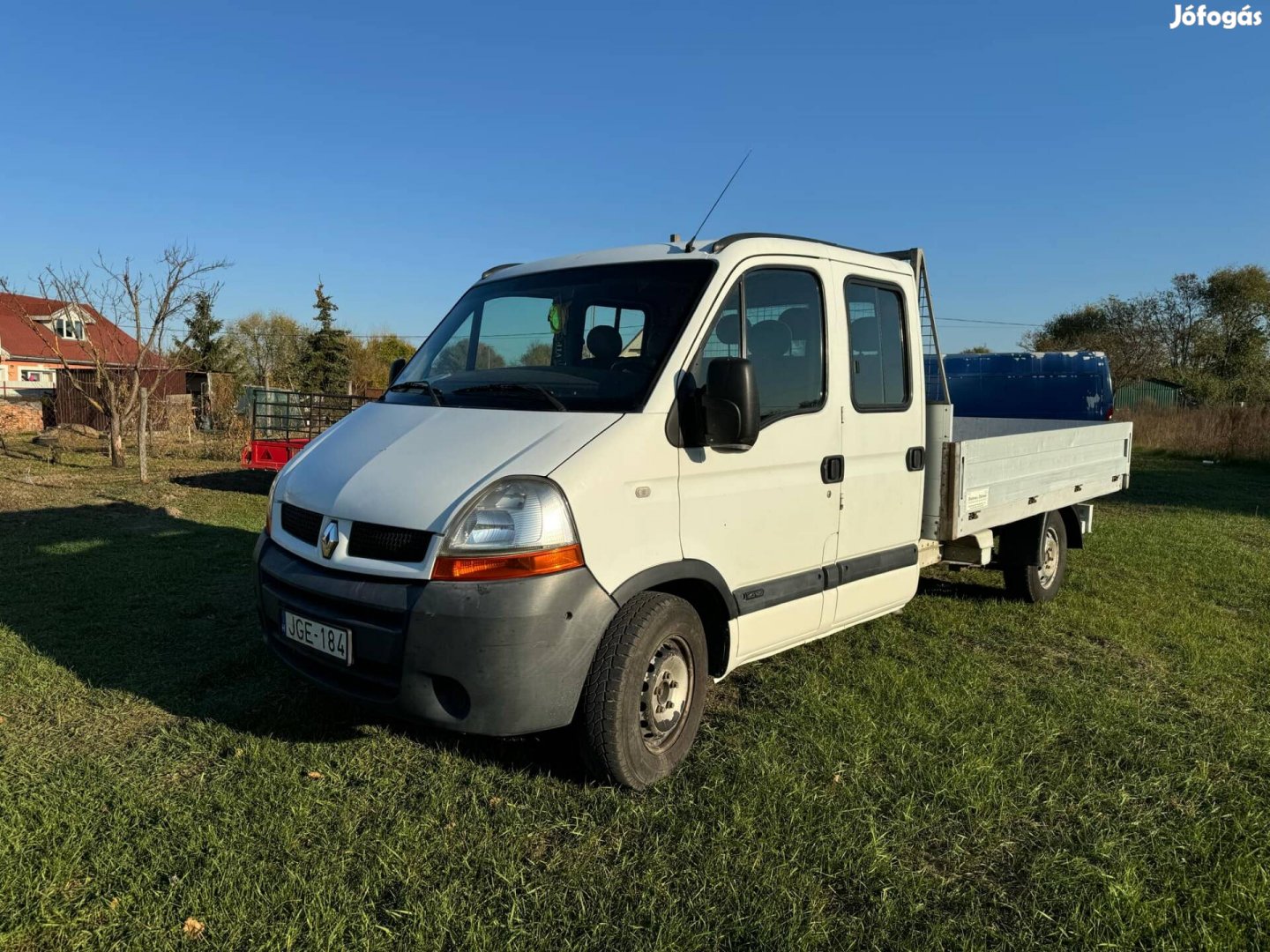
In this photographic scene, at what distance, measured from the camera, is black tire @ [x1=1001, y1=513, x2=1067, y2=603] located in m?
6.02

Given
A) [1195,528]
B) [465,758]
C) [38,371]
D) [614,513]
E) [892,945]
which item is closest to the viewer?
[892,945]

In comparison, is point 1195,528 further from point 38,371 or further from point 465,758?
point 38,371

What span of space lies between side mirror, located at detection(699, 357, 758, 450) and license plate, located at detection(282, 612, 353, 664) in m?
1.54

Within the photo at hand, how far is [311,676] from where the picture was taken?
10.3 ft

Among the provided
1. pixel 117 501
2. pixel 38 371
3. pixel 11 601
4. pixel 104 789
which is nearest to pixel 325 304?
pixel 38 371

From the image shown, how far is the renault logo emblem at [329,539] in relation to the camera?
3.05 meters

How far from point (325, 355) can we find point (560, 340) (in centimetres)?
3465

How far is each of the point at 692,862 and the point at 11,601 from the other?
5309 mm

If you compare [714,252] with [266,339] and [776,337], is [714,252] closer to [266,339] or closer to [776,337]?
[776,337]

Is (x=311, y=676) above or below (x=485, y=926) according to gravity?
above

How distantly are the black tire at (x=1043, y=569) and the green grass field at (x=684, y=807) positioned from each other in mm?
780

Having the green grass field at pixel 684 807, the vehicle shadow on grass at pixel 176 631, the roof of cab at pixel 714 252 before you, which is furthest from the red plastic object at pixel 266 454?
the roof of cab at pixel 714 252

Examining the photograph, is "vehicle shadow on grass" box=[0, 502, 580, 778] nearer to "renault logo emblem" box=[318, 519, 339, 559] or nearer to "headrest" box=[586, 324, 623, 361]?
"renault logo emblem" box=[318, 519, 339, 559]

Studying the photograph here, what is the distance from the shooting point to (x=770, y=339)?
3650mm
